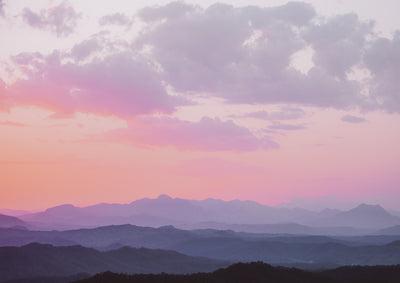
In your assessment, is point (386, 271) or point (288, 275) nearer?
point (288, 275)

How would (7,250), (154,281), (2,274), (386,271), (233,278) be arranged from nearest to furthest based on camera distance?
(154,281), (233,278), (386,271), (2,274), (7,250)

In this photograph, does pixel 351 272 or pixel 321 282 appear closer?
pixel 321 282

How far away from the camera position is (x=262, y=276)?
10188 centimetres

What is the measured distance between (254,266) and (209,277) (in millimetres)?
11366

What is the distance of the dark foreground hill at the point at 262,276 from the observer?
94812 millimetres

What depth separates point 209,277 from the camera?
98.4 meters

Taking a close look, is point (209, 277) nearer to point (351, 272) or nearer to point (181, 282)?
point (181, 282)

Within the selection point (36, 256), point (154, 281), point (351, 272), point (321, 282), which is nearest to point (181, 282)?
point (154, 281)

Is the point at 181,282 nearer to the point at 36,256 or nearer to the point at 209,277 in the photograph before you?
the point at 209,277

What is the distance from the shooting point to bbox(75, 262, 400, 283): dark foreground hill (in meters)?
94.8

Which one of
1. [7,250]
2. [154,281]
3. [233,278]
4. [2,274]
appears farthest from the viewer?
[7,250]

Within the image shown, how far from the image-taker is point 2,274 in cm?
17525

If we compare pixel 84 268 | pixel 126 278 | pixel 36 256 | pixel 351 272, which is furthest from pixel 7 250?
pixel 351 272

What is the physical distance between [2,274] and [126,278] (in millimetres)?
96989
